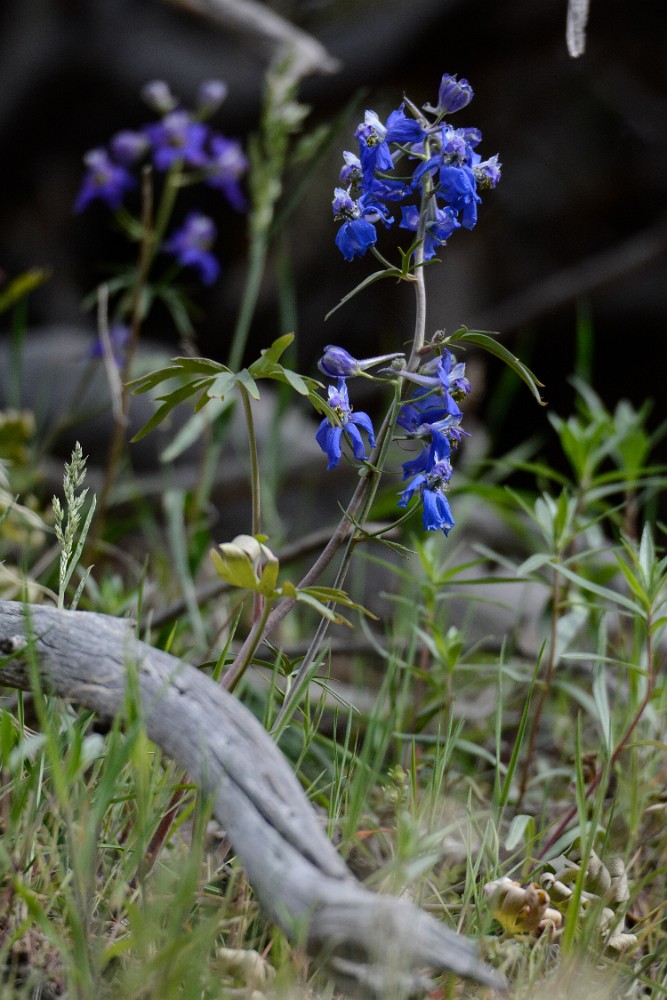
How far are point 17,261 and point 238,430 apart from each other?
5.56ft

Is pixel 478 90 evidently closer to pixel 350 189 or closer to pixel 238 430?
pixel 238 430

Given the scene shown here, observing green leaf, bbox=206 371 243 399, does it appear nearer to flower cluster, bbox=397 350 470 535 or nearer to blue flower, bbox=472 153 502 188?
flower cluster, bbox=397 350 470 535

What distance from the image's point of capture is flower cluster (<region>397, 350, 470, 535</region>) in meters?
1.14

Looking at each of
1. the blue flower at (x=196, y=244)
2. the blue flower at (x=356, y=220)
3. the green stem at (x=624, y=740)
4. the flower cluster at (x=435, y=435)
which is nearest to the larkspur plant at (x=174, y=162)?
the blue flower at (x=196, y=244)

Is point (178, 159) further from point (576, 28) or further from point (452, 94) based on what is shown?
point (452, 94)

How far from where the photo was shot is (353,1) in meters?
4.06

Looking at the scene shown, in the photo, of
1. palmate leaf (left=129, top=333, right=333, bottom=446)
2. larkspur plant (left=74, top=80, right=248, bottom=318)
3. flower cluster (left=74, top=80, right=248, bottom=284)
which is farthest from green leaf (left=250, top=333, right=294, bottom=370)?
flower cluster (left=74, top=80, right=248, bottom=284)

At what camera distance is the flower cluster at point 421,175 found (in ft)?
3.69

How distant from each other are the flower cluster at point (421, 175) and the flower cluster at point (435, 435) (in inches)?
6.6

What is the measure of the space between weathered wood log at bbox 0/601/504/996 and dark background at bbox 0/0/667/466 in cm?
312

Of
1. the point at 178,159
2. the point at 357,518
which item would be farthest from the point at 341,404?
the point at 178,159

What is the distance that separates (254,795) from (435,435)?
1.55ft

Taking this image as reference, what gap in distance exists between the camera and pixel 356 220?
3.82ft

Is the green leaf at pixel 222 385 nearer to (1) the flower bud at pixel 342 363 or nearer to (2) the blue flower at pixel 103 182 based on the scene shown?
(1) the flower bud at pixel 342 363
